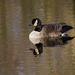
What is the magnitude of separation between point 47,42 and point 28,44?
0.80 metres

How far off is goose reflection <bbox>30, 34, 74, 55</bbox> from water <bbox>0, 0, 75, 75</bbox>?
0.18 m

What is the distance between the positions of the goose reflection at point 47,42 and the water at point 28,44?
0.59 ft

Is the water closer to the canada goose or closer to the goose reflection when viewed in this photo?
the goose reflection

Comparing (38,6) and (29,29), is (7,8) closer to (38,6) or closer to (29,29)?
(38,6)

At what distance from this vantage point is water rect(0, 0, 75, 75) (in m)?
9.26

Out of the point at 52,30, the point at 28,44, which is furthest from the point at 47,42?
the point at 52,30

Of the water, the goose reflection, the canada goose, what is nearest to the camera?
the water

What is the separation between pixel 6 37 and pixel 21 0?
1138cm

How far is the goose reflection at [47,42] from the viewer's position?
11.8 meters

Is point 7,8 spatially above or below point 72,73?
below

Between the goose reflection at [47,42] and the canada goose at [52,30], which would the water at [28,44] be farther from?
the canada goose at [52,30]

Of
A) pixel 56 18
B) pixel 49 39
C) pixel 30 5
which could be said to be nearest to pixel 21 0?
pixel 30 5

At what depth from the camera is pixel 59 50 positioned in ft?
37.6

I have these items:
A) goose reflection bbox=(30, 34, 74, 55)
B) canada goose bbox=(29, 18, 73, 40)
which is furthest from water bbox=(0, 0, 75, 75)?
canada goose bbox=(29, 18, 73, 40)
